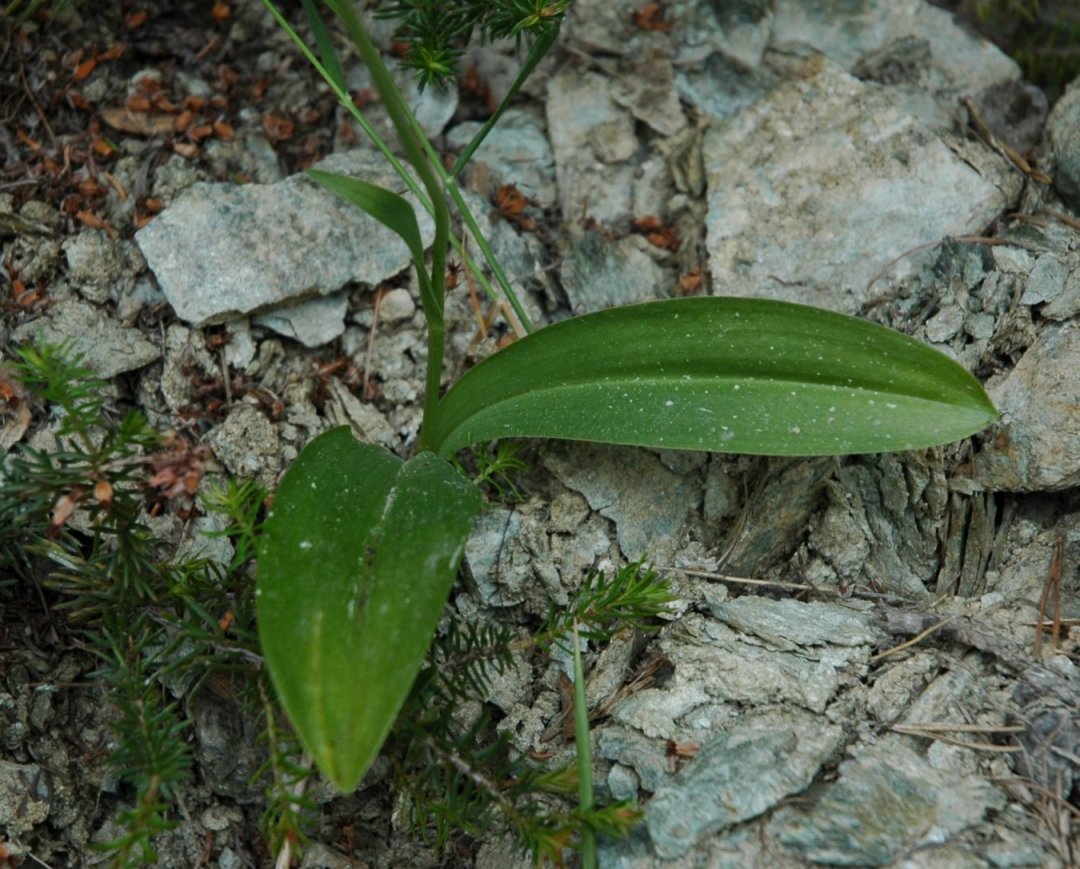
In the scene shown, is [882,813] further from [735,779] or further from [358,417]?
[358,417]

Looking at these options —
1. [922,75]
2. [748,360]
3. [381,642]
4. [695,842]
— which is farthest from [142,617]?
[922,75]

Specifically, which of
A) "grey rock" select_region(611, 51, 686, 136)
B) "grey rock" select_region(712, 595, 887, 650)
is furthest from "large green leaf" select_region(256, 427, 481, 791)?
"grey rock" select_region(611, 51, 686, 136)

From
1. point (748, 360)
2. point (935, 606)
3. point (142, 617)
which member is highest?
point (748, 360)

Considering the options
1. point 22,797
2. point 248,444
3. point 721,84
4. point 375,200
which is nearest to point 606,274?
point 721,84

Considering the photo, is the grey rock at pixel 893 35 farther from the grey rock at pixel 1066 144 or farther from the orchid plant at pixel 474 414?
the orchid plant at pixel 474 414

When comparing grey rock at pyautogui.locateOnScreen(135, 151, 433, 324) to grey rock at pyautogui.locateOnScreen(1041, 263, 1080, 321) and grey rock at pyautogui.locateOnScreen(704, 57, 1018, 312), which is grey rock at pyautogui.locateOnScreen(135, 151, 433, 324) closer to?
grey rock at pyautogui.locateOnScreen(704, 57, 1018, 312)

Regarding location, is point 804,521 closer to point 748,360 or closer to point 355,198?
point 748,360
